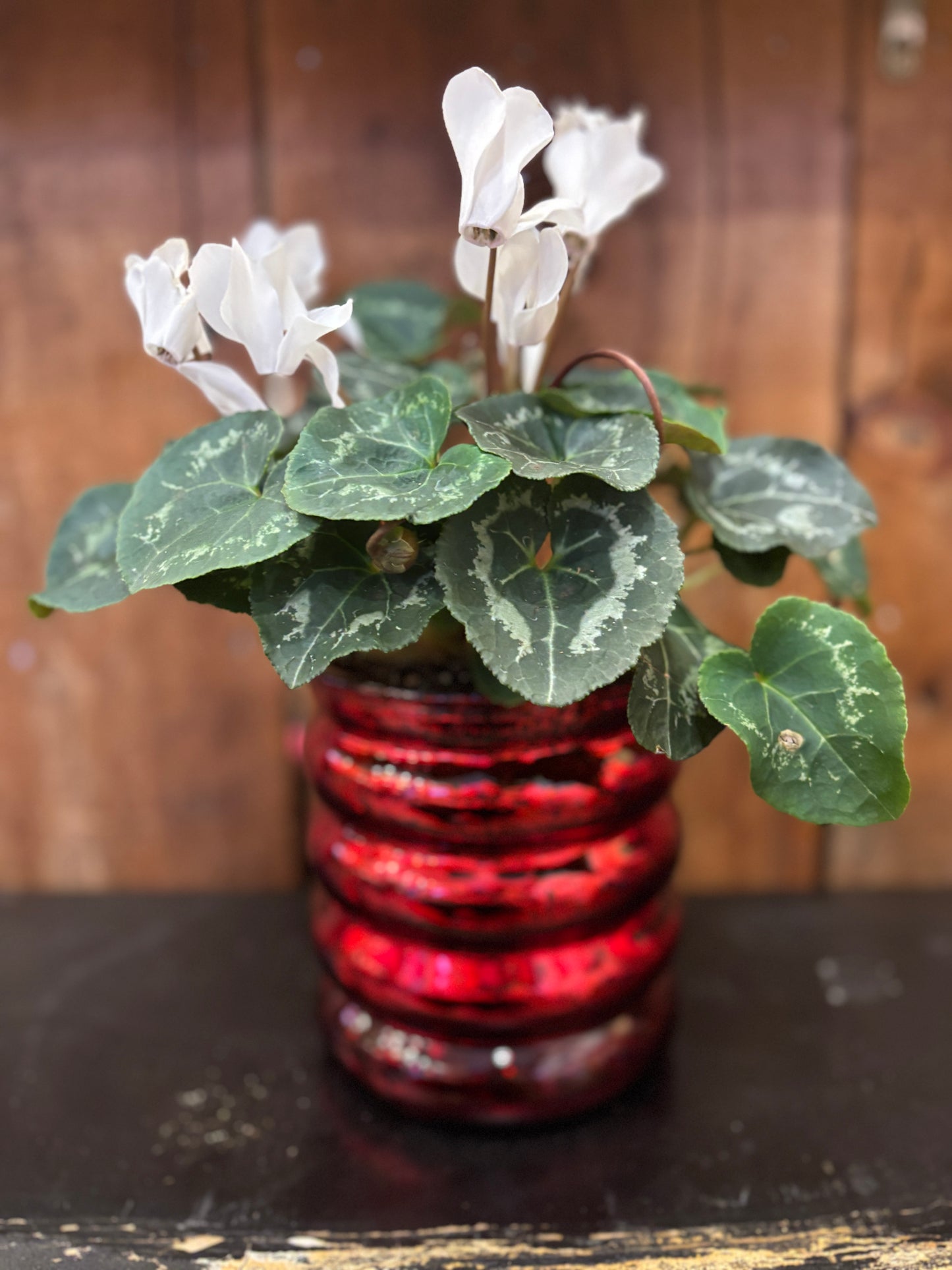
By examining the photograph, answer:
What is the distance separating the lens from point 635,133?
0.63 meters

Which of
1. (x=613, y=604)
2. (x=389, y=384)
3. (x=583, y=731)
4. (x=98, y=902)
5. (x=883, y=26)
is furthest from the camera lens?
(x=98, y=902)

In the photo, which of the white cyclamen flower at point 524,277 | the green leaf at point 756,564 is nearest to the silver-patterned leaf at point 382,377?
the white cyclamen flower at point 524,277

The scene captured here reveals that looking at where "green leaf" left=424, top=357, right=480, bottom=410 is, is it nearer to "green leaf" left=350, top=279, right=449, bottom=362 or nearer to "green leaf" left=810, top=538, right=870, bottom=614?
"green leaf" left=350, top=279, right=449, bottom=362

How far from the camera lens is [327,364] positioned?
1.87 ft

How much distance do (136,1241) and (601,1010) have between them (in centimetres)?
31

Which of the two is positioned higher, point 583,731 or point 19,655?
point 583,731

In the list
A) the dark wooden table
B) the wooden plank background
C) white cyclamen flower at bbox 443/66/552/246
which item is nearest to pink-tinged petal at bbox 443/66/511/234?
white cyclamen flower at bbox 443/66/552/246

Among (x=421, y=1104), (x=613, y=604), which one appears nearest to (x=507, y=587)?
(x=613, y=604)

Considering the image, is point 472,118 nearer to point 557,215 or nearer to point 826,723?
point 557,215

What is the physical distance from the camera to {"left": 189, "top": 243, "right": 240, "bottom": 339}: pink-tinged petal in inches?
21.2

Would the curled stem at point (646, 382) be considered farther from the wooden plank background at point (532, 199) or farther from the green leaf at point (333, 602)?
the wooden plank background at point (532, 199)

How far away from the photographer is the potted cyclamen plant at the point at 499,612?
50cm

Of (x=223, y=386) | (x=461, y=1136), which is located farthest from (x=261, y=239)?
(x=461, y=1136)

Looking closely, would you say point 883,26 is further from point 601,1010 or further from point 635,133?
point 601,1010
